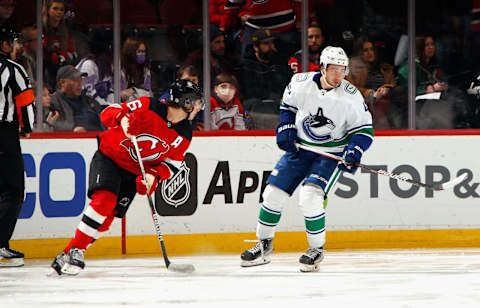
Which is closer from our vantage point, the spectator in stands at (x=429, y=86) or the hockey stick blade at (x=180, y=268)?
the hockey stick blade at (x=180, y=268)

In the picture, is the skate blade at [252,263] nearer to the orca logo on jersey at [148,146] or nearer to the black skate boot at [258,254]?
the black skate boot at [258,254]

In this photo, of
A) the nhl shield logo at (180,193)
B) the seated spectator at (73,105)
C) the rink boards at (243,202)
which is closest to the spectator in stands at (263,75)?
the rink boards at (243,202)

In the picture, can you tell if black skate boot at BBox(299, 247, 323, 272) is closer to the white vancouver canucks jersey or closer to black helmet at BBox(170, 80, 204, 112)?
the white vancouver canucks jersey

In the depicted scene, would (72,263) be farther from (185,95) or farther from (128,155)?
(185,95)

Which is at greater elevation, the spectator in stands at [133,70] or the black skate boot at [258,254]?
the spectator in stands at [133,70]

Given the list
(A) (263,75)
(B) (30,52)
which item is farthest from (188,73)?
(B) (30,52)

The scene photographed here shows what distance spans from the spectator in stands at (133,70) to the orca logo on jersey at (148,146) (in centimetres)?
117

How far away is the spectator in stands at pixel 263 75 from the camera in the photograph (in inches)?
215

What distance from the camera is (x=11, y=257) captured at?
462cm

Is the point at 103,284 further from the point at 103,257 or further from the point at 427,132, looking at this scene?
the point at 427,132

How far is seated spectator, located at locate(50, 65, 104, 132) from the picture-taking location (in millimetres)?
5227

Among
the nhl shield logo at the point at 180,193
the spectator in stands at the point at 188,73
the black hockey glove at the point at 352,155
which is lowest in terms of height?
the nhl shield logo at the point at 180,193

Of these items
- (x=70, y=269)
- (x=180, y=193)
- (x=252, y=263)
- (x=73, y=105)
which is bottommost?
(x=252, y=263)

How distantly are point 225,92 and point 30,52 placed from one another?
1.21 m
